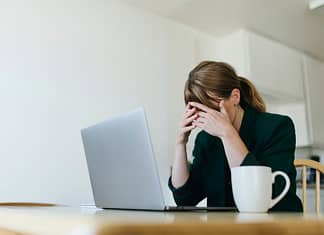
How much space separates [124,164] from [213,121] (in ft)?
1.06

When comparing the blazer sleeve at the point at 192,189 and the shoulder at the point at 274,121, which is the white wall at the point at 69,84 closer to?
the blazer sleeve at the point at 192,189

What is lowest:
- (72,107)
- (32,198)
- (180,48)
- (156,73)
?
(32,198)

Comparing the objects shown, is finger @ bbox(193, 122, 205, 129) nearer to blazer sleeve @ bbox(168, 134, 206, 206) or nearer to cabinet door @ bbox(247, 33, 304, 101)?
blazer sleeve @ bbox(168, 134, 206, 206)

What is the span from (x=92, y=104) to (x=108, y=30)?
48 cm

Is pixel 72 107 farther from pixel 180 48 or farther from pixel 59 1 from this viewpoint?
pixel 180 48

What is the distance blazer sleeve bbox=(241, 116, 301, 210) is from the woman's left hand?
10cm

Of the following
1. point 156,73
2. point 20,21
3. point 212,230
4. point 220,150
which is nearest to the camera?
point 212,230

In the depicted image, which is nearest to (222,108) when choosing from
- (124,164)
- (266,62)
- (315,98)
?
(124,164)

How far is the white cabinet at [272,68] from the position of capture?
2723 millimetres

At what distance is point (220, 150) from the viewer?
118 cm

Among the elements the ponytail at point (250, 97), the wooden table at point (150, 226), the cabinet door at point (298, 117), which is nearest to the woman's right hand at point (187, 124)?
the ponytail at point (250, 97)

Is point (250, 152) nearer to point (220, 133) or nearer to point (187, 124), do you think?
point (220, 133)

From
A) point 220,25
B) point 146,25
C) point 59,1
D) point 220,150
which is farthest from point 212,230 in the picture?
point 220,25

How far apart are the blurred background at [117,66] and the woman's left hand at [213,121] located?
1.02m
